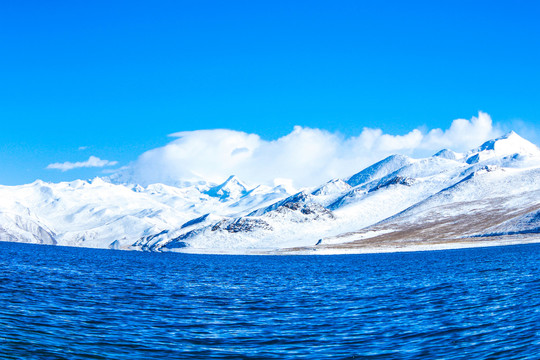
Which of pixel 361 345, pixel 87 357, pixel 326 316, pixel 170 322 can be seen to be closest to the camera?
pixel 87 357

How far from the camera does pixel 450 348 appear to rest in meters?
25.4

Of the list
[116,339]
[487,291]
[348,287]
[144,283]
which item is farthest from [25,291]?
[487,291]

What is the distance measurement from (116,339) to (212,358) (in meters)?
6.12

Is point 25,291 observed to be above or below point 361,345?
above

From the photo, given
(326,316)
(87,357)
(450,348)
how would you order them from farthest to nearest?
(326,316) → (450,348) → (87,357)

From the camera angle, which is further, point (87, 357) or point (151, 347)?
point (151, 347)

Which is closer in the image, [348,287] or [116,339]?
[116,339]

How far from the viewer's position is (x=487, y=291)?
145 feet

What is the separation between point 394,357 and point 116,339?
553 inches

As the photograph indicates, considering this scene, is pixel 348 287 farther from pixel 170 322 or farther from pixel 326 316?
pixel 170 322

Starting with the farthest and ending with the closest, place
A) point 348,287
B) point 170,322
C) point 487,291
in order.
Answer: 1. point 348,287
2. point 487,291
3. point 170,322

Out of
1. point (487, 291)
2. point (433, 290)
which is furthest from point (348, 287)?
point (487, 291)

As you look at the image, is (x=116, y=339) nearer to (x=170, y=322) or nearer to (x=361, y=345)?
(x=170, y=322)

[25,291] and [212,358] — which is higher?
[25,291]
